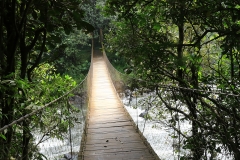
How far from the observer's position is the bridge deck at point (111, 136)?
Result: 232cm

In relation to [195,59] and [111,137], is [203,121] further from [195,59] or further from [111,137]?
[111,137]

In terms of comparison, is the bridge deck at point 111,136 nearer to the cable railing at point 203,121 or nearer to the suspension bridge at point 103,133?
the suspension bridge at point 103,133

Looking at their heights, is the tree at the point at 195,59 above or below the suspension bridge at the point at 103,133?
above

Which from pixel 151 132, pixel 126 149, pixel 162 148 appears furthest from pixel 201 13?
pixel 151 132

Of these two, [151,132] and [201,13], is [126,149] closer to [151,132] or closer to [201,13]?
[201,13]

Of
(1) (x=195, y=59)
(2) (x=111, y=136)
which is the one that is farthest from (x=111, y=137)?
(1) (x=195, y=59)

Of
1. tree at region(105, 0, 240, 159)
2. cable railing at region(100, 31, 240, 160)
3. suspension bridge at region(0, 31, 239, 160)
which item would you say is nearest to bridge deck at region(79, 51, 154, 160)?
suspension bridge at region(0, 31, 239, 160)

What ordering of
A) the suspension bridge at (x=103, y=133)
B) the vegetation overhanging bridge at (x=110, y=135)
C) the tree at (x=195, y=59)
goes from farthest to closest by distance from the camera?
the vegetation overhanging bridge at (x=110, y=135) → the tree at (x=195, y=59) → the suspension bridge at (x=103, y=133)

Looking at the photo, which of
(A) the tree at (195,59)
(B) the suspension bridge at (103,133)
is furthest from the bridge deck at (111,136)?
(A) the tree at (195,59)

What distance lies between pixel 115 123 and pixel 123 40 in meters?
1.13

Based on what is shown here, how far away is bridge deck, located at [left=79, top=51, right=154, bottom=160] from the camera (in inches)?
91.5

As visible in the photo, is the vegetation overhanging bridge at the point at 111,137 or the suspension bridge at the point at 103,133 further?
the vegetation overhanging bridge at the point at 111,137

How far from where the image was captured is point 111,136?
2.87m

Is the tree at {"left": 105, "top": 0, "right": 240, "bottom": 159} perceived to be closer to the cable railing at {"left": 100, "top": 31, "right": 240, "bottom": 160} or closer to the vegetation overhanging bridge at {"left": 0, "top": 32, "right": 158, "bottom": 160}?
the cable railing at {"left": 100, "top": 31, "right": 240, "bottom": 160}
